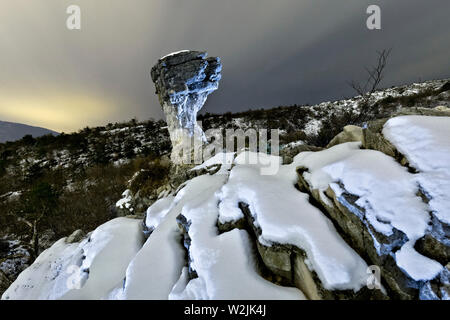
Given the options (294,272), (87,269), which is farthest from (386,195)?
(87,269)

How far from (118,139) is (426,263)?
3005 cm

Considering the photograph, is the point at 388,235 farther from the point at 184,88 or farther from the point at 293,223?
the point at 184,88

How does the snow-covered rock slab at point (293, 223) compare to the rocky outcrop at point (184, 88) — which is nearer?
the snow-covered rock slab at point (293, 223)

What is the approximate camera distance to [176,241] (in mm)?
3771

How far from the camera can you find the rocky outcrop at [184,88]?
12.2m

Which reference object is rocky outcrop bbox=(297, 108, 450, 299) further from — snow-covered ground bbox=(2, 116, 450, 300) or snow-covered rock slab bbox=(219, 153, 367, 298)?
snow-covered rock slab bbox=(219, 153, 367, 298)

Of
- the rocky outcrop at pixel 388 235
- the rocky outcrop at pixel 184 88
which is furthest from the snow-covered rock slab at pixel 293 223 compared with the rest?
the rocky outcrop at pixel 184 88

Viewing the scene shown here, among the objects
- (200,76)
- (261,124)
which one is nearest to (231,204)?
(200,76)

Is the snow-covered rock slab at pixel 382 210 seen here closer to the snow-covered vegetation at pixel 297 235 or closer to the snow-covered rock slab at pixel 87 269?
the snow-covered vegetation at pixel 297 235

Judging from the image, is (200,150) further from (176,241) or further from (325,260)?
(325,260)

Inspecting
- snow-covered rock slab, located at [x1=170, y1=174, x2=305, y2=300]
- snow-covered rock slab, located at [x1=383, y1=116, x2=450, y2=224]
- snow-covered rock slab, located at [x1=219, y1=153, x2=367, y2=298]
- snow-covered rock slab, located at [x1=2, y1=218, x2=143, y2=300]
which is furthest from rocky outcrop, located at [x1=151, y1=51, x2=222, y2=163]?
snow-covered rock slab, located at [x1=383, y1=116, x2=450, y2=224]

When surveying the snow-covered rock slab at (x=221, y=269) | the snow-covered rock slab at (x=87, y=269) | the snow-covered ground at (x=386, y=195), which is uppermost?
the snow-covered ground at (x=386, y=195)

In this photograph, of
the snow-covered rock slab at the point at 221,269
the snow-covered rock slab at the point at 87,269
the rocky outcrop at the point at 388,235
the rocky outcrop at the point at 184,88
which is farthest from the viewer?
the rocky outcrop at the point at 184,88

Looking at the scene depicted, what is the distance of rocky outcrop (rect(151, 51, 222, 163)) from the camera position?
12219 mm
